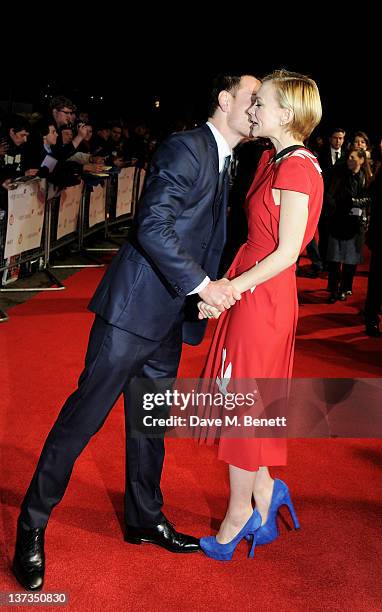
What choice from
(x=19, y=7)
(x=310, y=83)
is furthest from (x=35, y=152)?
(x=19, y=7)

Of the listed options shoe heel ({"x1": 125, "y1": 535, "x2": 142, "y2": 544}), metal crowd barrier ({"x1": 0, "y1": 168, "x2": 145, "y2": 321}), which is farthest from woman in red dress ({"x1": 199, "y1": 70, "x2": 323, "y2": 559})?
metal crowd barrier ({"x1": 0, "y1": 168, "x2": 145, "y2": 321})

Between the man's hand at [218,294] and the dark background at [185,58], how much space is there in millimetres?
13574

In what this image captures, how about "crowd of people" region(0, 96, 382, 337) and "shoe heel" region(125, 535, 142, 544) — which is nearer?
"shoe heel" region(125, 535, 142, 544)

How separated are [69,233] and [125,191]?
2.38 m

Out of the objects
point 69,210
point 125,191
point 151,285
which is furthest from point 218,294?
point 125,191

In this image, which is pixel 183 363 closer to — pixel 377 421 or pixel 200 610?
pixel 377 421

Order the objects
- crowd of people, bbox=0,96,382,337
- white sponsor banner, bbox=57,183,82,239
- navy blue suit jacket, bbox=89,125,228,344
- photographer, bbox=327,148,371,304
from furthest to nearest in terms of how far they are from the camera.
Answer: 1. white sponsor banner, bbox=57,183,82,239
2. photographer, bbox=327,148,371,304
3. crowd of people, bbox=0,96,382,337
4. navy blue suit jacket, bbox=89,125,228,344

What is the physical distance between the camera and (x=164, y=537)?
9.39 ft

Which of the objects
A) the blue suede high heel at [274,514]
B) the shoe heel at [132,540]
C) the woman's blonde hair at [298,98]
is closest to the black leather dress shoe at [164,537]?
the shoe heel at [132,540]

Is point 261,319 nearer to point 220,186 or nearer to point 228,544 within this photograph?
point 220,186

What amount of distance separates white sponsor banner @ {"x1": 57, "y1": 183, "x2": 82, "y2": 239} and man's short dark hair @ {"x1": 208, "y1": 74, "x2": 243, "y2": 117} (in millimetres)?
5329

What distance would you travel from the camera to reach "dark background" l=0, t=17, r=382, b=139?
53.6 ft

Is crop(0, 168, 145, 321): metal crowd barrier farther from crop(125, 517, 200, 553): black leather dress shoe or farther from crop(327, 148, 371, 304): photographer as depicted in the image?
crop(125, 517, 200, 553): black leather dress shoe

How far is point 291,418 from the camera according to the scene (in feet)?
14.6
